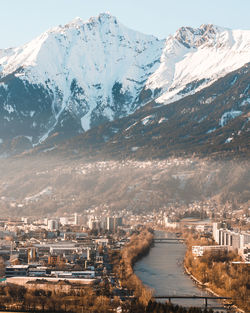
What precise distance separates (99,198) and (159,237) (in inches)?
1508

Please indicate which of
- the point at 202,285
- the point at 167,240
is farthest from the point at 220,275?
the point at 167,240

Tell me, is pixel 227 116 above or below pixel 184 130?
above

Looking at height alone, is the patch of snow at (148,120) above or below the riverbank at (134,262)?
above

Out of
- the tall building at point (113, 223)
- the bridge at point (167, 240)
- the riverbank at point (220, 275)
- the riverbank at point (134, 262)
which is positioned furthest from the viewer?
the tall building at point (113, 223)

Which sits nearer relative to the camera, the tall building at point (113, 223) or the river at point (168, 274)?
the river at point (168, 274)

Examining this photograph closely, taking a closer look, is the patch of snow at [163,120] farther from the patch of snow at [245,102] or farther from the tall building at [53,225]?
the tall building at [53,225]

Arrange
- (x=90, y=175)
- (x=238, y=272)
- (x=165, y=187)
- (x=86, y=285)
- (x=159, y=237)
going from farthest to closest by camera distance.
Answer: (x=90, y=175)
(x=165, y=187)
(x=159, y=237)
(x=238, y=272)
(x=86, y=285)

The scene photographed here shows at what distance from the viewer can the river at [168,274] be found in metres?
62.5

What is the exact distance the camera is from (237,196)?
139125mm

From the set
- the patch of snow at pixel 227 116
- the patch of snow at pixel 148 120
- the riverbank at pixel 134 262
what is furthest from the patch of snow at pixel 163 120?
the riverbank at pixel 134 262

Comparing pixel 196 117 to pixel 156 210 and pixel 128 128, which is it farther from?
pixel 156 210

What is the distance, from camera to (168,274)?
73.6 m

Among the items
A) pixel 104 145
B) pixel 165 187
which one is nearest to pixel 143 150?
pixel 104 145

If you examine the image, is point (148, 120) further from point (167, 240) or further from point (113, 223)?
point (167, 240)
